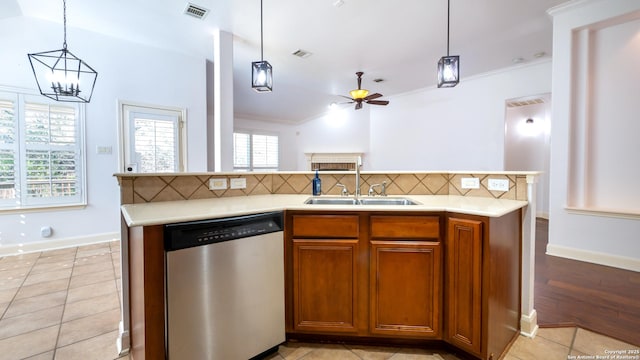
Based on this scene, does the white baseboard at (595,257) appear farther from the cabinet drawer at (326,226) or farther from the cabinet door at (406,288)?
the cabinet drawer at (326,226)

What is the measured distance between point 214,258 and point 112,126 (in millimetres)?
3745

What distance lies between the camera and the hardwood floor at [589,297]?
189 cm

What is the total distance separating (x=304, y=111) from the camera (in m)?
7.67

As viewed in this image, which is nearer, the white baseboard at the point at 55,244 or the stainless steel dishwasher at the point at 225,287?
the stainless steel dishwasher at the point at 225,287

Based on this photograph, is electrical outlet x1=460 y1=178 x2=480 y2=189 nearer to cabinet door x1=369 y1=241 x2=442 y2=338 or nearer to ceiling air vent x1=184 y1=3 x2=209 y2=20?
cabinet door x1=369 y1=241 x2=442 y2=338

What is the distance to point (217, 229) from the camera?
1.38m

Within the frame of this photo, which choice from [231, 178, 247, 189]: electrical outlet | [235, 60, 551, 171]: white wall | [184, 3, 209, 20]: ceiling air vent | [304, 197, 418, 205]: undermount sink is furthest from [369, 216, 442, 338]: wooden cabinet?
[235, 60, 551, 171]: white wall

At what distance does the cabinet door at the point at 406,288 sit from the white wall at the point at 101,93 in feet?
12.5

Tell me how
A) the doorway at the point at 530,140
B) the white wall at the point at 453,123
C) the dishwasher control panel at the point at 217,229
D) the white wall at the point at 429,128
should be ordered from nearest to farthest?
the dishwasher control panel at the point at 217,229 → the white wall at the point at 453,123 → the white wall at the point at 429,128 → the doorway at the point at 530,140

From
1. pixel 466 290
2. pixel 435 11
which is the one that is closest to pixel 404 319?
pixel 466 290

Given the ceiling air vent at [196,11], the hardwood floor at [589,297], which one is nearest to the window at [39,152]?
the ceiling air vent at [196,11]

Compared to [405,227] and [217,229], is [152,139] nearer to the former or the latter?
[217,229]

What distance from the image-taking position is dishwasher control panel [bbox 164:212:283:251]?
125 centimetres

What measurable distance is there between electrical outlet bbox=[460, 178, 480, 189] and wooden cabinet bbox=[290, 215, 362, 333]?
1.06m
